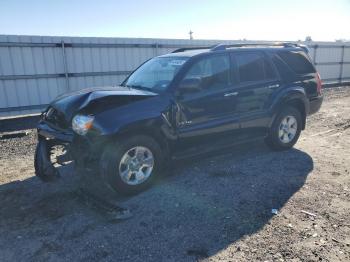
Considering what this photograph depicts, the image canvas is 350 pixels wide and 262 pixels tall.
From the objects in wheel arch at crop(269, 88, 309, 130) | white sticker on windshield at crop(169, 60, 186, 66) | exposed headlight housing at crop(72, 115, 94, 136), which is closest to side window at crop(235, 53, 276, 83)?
wheel arch at crop(269, 88, 309, 130)

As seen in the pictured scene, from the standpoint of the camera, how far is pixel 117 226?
12.3ft

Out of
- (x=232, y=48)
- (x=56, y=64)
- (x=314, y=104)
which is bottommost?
(x=314, y=104)

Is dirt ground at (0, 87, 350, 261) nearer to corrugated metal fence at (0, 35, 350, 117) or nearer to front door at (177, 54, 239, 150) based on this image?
front door at (177, 54, 239, 150)

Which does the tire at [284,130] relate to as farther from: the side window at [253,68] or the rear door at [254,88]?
the side window at [253,68]

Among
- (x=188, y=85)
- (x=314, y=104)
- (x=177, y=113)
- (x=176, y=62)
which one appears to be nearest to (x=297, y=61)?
(x=314, y=104)

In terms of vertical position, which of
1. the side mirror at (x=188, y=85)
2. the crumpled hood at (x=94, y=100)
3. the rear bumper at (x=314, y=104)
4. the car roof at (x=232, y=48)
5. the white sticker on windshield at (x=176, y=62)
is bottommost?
the rear bumper at (x=314, y=104)

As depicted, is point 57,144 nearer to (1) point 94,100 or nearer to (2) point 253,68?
(1) point 94,100

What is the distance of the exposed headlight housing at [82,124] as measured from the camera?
163 inches

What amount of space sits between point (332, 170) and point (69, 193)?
13.5 feet

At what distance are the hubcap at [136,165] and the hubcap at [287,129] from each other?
113 inches

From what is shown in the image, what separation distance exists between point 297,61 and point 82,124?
4.40m

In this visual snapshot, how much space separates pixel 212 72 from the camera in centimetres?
519

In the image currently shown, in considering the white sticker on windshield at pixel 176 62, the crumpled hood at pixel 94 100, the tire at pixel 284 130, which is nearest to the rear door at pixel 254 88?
the tire at pixel 284 130

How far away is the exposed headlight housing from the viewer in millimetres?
4147
